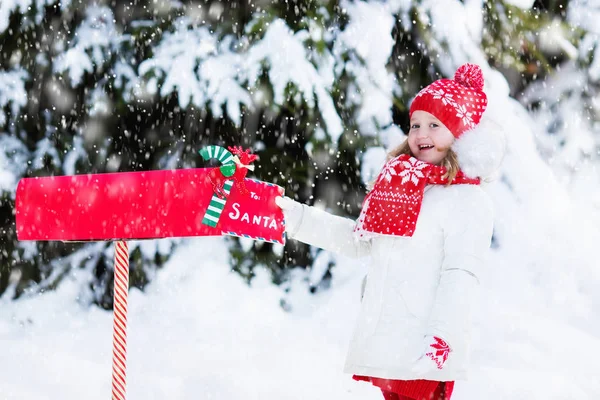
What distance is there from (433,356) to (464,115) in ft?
3.25

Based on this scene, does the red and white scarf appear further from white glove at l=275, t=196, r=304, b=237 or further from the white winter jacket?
white glove at l=275, t=196, r=304, b=237

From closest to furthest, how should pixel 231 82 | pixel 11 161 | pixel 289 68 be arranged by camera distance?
pixel 289 68 → pixel 231 82 → pixel 11 161

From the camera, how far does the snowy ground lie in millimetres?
4520

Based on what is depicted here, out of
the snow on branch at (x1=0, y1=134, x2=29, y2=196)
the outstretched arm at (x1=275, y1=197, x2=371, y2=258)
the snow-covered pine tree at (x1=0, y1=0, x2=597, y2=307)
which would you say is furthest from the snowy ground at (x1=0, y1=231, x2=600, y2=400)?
the outstretched arm at (x1=275, y1=197, x2=371, y2=258)

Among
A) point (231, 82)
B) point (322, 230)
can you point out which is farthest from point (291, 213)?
point (231, 82)

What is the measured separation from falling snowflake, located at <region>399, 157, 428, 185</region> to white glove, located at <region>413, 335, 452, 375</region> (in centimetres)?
63

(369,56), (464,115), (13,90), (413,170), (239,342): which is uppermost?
(369,56)

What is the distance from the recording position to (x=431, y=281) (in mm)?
2982

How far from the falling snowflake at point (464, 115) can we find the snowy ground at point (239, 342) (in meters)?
1.96

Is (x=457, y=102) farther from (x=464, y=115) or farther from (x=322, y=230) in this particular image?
(x=322, y=230)

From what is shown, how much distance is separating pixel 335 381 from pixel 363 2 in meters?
2.51

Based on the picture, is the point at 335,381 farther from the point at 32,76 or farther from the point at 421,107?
the point at 32,76

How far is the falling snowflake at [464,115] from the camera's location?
3.13 meters

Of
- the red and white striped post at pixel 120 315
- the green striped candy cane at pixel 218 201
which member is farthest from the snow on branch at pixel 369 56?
the red and white striped post at pixel 120 315
